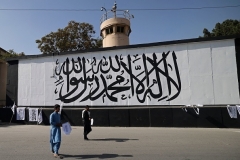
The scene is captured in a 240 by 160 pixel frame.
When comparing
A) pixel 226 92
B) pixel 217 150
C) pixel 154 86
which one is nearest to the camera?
pixel 217 150

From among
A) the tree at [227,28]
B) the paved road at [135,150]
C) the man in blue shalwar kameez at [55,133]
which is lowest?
the paved road at [135,150]

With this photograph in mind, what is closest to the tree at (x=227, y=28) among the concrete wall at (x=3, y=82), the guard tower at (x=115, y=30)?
the guard tower at (x=115, y=30)

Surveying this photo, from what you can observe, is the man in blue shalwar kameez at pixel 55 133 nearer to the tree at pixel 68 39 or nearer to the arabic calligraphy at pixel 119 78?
the arabic calligraphy at pixel 119 78

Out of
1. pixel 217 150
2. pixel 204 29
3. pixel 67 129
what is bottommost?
pixel 217 150

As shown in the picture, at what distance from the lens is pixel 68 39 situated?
29391 millimetres

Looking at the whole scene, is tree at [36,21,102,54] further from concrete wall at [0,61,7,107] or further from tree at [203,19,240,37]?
tree at [203,19,240,37]

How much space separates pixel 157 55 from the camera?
12.9 meters

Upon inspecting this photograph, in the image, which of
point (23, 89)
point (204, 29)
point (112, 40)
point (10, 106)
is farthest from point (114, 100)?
point (204, 29)

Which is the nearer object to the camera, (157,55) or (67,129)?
(67,129)

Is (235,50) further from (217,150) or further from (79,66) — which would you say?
Answer: (79,66)

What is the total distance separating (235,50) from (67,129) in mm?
11081

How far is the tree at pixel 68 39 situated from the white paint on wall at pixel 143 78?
46.4 ft

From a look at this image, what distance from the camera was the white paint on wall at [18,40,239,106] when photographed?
38.4 ft

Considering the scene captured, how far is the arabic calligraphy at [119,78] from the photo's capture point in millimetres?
12555
